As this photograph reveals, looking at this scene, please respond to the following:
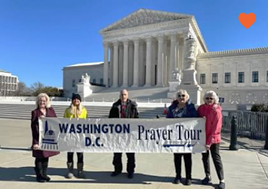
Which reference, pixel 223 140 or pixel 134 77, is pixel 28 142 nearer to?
pixel 223 140

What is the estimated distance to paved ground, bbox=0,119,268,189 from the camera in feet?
13.8

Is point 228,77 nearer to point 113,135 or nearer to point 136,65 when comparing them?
point 136,65

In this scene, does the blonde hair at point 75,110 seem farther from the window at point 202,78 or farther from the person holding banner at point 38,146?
the window at point 202,78

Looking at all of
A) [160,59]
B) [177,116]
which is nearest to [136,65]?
[160,59]

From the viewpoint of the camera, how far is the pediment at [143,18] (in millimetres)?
44750

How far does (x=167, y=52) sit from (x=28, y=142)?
1806 inches

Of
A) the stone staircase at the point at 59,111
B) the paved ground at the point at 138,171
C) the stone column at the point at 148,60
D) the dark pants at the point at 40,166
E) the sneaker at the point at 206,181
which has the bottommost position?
the paved ground at the point at 138,171

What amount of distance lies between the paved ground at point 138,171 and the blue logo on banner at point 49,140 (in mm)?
697

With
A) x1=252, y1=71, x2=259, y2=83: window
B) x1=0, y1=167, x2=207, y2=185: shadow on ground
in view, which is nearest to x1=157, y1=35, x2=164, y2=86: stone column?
x1=252, y1=71, x2=259, y2=83: window

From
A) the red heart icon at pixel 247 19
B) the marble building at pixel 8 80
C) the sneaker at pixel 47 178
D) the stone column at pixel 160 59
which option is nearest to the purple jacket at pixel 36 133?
the sneaker at pixel 47 178

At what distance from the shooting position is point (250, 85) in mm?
42062

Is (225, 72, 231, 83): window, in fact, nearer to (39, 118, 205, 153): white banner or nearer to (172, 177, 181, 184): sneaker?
(39, 118, 205, 153): white banner

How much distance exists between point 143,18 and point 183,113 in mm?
47320

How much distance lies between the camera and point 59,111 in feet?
67.2
